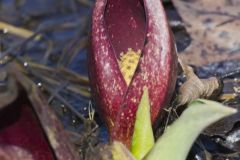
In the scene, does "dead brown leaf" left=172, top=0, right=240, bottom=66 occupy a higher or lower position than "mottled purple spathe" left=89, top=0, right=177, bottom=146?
lower

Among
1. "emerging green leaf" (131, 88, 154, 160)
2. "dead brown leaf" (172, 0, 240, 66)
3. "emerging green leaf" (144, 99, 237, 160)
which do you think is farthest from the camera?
"dead brown leaf" (172, 0, 240, 66)

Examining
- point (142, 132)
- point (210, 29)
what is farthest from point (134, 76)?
point (210, 29)

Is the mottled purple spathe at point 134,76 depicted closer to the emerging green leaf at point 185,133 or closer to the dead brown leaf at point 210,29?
the emerging green leaf at point 185,133

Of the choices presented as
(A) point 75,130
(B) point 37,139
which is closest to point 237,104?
(A) point 75,130

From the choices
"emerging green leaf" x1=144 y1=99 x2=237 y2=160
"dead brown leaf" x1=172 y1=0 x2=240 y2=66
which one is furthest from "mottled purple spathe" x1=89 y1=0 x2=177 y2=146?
"dead brown leaf" x1=172 y1=0 x2=240 y2=66

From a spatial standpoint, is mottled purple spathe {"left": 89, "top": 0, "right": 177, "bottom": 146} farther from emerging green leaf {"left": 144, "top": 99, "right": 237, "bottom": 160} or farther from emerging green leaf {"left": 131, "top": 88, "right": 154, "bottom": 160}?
emerging green leaf {"left": 144, "top": 99, "right": 237, "bottom": 160}

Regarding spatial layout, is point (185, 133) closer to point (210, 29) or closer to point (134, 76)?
point (134, 76)
